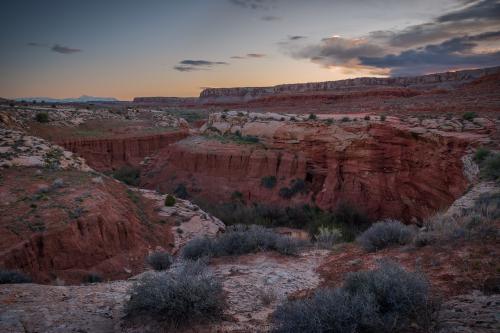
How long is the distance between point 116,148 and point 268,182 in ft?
52.2

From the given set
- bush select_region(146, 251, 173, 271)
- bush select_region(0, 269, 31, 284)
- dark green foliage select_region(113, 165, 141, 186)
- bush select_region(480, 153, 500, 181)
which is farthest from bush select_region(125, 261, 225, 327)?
dark green foliage select_region(113, 165, 141, 186)

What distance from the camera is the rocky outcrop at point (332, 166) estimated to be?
592 inches

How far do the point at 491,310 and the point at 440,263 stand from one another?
1605mm

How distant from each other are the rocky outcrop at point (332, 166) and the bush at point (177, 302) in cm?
1172

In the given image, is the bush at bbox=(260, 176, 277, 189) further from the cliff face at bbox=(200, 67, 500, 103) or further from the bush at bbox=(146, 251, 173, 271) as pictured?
the cliff face at bbox=(200, 67, 500, 103)

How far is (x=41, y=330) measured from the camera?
3.61 metres

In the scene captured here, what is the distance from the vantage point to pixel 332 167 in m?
20.3

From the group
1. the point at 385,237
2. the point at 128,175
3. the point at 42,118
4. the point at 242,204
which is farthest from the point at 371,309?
the point at 42,118

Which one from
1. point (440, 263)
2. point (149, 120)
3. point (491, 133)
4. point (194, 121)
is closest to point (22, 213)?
point (440, 263)

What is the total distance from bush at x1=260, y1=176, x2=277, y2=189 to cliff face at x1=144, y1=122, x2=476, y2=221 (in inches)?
10.2

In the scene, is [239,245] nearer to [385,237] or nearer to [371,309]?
[385,237]

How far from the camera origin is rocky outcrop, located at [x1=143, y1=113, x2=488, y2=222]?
15.0 metres

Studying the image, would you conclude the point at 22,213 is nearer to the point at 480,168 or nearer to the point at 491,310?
the point at 491,310

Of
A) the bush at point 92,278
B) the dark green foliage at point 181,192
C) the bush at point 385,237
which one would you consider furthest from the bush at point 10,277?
the dark green foliage at point 181,192
